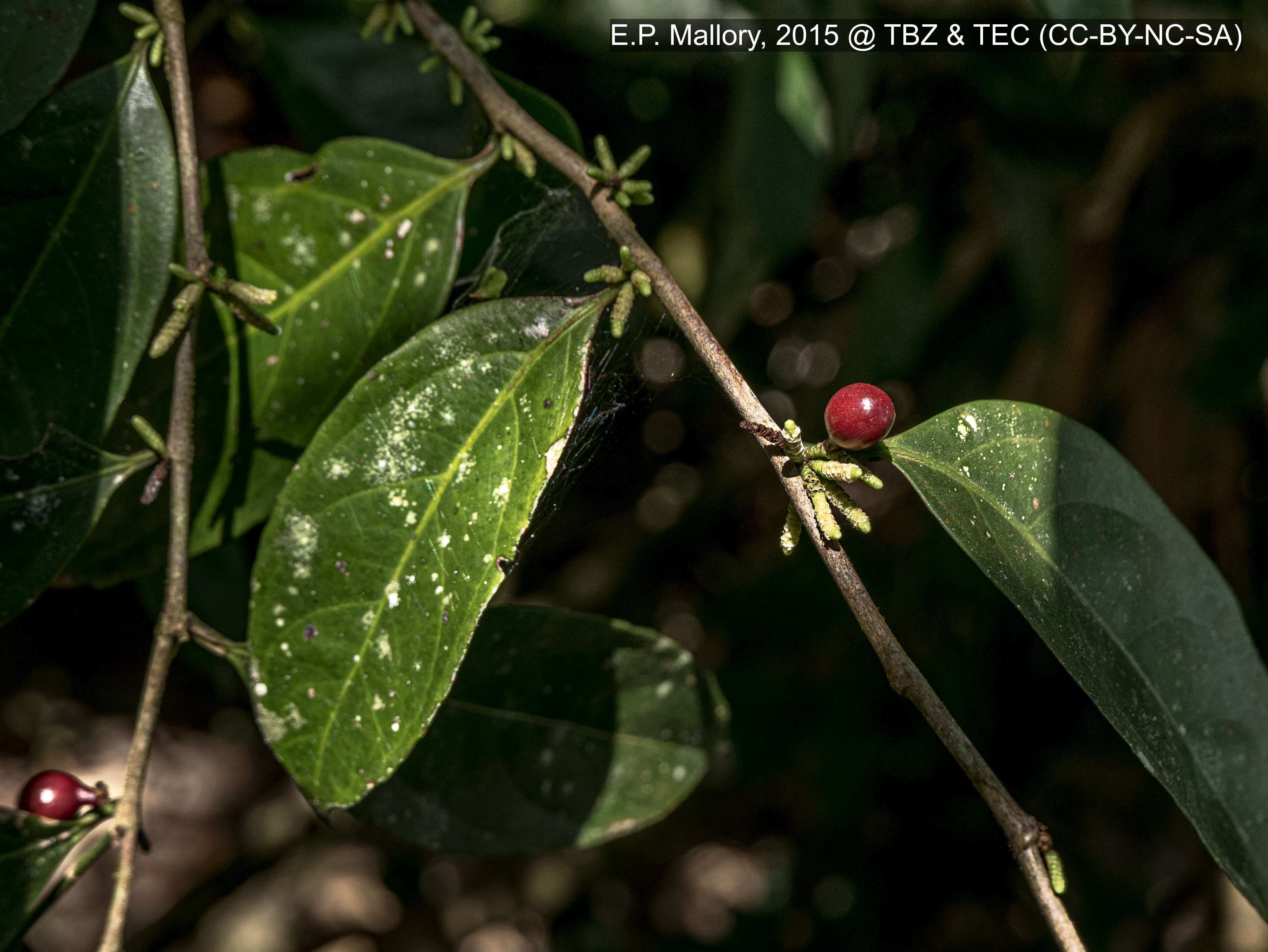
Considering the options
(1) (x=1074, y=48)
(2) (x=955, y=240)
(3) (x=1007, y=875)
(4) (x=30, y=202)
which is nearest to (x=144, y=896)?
(3) (x=1007, y=875)

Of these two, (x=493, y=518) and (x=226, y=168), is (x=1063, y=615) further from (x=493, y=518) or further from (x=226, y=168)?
(x=226, y=168)

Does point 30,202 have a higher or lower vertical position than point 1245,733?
higher

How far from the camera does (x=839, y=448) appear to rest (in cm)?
54

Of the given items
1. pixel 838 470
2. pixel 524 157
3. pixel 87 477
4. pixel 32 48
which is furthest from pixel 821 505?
pixel 32 48

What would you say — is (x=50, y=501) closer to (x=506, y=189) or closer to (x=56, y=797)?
(x=56, y=797)

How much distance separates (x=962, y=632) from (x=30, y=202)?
1.50 meters

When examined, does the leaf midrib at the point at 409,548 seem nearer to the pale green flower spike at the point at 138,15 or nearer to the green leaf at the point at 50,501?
the green leaf at the point at 50,501

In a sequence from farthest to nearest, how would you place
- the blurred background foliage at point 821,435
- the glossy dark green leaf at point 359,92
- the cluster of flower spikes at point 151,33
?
the blurred background foliage at point 821,435 → the glossy dark green leaf at point 359,92 → the cluster of flower spikes at point 151,33

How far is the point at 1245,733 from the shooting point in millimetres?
612

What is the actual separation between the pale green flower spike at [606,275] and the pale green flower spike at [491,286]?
13 cm

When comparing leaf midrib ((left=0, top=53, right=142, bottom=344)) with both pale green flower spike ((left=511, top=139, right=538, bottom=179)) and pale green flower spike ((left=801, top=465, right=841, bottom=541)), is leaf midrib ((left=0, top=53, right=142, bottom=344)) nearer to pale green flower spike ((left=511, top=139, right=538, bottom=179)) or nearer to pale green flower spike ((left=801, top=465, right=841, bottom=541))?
pale green flower spike ((left=511, top=139, right=538, bottom=179))

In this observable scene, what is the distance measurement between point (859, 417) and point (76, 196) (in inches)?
22.3

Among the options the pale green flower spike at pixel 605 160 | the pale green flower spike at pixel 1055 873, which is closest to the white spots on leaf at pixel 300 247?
the pale green flower spike at pixel 605 160

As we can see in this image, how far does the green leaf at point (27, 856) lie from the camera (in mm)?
620
